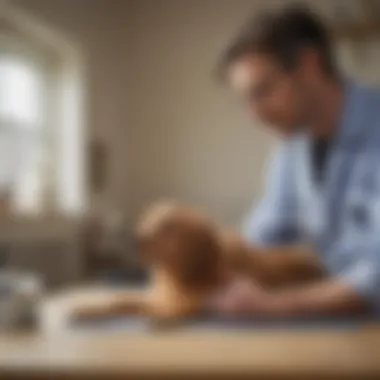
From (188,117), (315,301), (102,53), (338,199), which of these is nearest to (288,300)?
(315,301)

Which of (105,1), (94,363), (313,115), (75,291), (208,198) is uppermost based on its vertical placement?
(105,1)

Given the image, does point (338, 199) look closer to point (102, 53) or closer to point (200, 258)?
point (200, 258)

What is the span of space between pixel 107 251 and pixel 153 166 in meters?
0.13

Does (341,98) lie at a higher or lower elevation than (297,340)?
higher

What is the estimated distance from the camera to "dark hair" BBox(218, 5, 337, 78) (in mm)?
1062

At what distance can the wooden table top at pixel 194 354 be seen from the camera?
825 millimetres

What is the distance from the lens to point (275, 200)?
3.46 feet

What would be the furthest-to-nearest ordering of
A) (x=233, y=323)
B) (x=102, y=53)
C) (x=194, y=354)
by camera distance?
(x=102, y=53) → (x=233, y=323) → (x=194, y=354)

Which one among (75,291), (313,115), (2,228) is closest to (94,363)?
(75,291)

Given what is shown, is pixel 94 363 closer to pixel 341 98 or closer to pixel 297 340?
pixel 297 340

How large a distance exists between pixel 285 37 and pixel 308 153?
161 millimetres

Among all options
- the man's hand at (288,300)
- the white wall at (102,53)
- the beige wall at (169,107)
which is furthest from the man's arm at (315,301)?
the white wall at (102,53)

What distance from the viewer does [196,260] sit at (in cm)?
104

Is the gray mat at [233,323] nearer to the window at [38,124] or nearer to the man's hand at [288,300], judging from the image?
the man's hand at [288,300]
